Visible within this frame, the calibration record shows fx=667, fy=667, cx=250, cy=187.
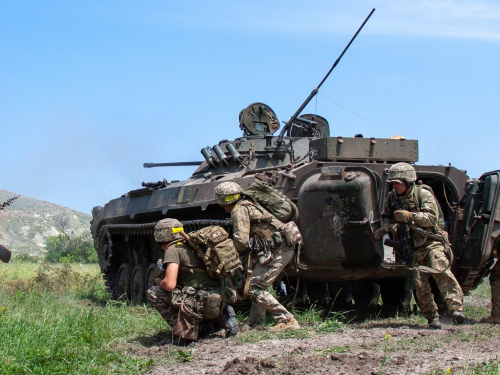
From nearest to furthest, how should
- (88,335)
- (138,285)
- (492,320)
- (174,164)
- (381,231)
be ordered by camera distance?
(88,335)
(381,231)
(492,320)
(138,285)
(174,164)

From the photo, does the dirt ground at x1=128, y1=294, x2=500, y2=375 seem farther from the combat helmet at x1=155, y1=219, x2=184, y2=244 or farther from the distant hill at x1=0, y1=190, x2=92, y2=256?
the distant hill at x1=0, y1=190, x2=92, y2=256

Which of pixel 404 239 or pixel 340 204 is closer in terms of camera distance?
pixel 404 239

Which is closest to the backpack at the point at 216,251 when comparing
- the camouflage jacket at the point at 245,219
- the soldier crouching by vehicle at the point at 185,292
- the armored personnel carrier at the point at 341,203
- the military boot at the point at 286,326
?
the soldier crouching by vehicle at the point at 185,292

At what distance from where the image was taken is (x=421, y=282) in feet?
22.5

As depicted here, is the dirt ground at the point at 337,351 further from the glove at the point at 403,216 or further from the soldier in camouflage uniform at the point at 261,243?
the glove at the point at 403,216

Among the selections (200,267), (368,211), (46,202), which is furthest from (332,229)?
(46,202)

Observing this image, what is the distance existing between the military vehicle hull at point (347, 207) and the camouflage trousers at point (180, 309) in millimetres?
1876

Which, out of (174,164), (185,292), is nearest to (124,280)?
(174,164)

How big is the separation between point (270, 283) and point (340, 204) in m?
1.34

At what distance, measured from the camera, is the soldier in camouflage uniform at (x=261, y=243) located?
678 cm

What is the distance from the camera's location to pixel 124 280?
12.1 m

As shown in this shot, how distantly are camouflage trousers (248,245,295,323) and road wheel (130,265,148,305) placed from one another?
14.8 feet

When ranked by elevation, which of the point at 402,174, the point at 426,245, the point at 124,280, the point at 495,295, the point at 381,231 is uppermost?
the point at 402,174

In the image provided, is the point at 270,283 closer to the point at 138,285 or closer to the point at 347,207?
the point at 347,207
